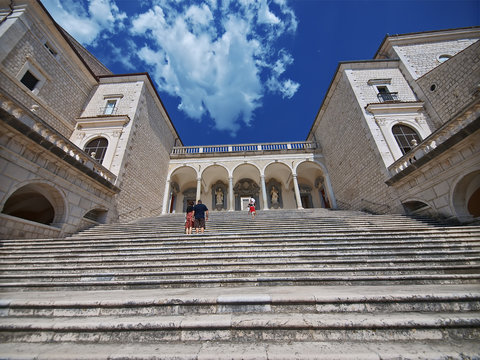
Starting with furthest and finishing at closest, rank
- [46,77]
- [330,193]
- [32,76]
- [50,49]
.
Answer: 1. [330,193]
2. [50,49]
3. [46,77]
4. [32,76]

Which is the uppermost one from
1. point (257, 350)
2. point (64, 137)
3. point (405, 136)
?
point (405, 136)

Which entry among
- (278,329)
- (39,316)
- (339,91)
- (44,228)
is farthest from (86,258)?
(339,91)

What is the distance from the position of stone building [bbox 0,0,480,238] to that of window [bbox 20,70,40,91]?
0.09 meters

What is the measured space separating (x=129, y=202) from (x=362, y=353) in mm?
11514

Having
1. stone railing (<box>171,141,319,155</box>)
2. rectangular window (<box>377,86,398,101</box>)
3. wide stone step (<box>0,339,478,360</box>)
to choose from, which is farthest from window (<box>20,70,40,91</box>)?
rectangular window (<box>377,86,398,101</box>)

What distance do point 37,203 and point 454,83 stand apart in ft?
72.4

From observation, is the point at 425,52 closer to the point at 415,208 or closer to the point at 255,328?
the point at 415,208

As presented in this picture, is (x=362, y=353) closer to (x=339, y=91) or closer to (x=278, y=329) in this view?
(x=278, y=329)

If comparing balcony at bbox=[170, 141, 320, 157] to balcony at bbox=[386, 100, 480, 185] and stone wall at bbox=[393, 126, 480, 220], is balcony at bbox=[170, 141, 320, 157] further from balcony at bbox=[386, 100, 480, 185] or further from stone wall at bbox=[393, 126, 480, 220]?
stone wall at bbox=[393, 126, 480, 220]

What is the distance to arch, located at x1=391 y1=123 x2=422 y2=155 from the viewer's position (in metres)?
9.95

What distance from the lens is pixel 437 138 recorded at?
699 centimetres

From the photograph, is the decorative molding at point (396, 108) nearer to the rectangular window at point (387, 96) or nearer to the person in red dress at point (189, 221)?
the rectangular window at point (387, 96)

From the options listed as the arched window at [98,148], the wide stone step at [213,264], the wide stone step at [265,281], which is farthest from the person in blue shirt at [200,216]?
the arched window at [98,148]

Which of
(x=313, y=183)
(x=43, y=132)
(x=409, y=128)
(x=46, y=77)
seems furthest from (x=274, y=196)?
(x=46, y=77)
